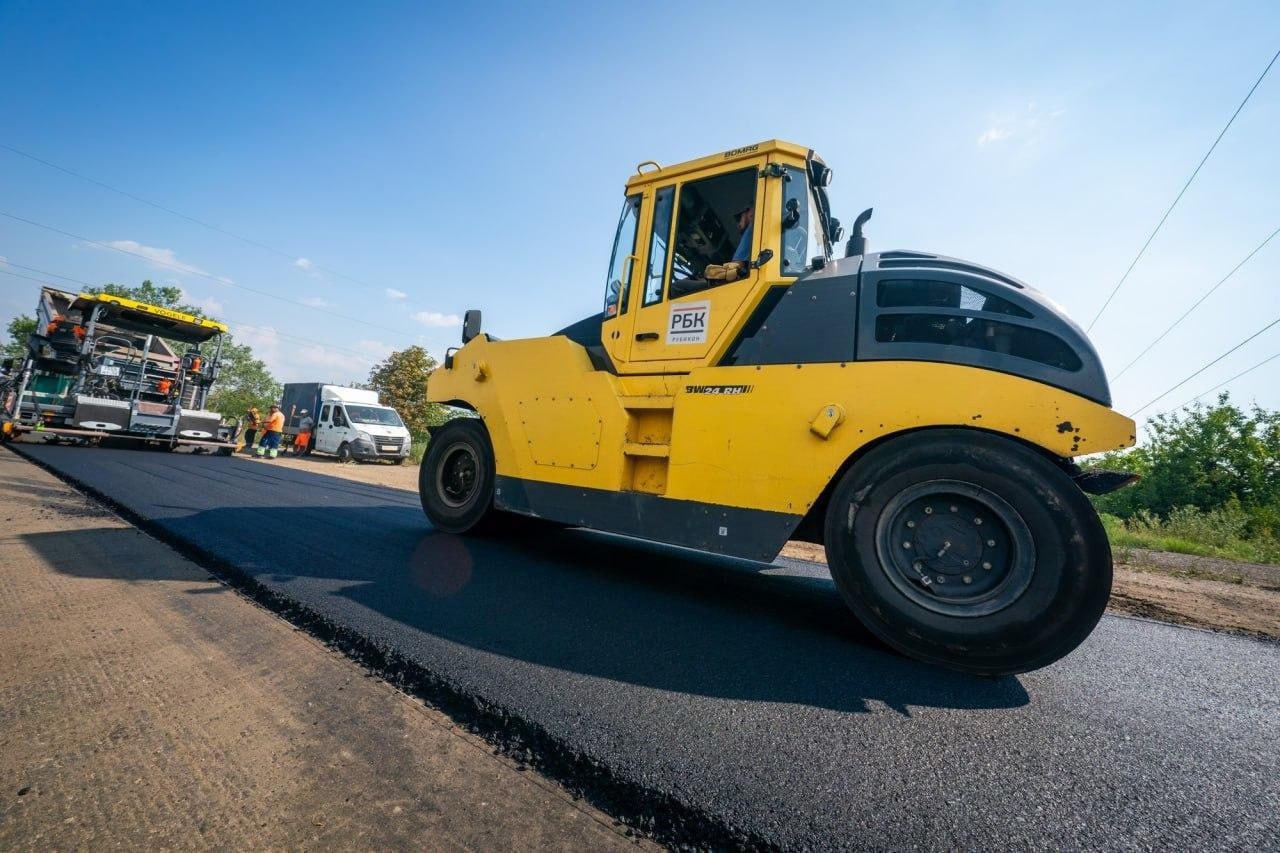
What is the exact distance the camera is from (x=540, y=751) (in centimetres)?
145

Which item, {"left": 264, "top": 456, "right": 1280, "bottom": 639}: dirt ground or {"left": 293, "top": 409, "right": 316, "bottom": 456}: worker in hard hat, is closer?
{"left": 264, "top": 456, "right": 1280, "bottom": 639}: dirt ground

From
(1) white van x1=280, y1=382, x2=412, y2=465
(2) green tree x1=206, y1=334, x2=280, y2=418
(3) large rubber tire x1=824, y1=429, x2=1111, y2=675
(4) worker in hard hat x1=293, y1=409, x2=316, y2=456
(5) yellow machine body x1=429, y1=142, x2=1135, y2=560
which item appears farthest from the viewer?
(2) green tree x1=206, y1=334, x2=280, y2=418

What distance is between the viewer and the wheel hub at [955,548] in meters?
2.21

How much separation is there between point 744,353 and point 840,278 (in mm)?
682

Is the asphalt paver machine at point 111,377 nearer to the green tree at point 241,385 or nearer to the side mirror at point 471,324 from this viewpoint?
the side mirror at point 471,324

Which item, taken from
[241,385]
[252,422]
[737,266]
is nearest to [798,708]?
[737,266]

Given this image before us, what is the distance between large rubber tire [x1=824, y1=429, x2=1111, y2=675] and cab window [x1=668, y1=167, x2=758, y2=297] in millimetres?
1767

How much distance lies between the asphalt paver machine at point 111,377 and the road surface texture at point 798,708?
11930 mm

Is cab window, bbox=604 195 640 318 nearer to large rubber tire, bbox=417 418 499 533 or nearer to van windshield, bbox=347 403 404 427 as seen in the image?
large rubber tire, bbox=417 418 499 533

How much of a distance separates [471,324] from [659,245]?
1.95m

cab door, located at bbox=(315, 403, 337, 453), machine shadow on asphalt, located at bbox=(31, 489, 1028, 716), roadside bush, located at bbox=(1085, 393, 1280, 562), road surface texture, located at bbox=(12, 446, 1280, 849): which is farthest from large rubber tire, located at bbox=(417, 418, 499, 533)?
roadside bush, located at bbox=(1085, 393, 1280, 562)

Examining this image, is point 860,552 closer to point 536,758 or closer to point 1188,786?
point 1188,786

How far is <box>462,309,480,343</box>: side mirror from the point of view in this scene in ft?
15.1

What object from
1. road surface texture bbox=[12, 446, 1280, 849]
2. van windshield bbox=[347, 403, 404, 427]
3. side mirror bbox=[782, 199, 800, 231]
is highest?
side mirror bbox=[782, 199, 800, 231]
